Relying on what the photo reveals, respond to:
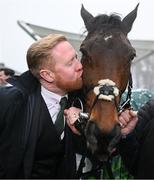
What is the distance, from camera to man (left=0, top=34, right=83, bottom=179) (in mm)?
2371

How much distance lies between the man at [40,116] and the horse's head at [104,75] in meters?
0.11

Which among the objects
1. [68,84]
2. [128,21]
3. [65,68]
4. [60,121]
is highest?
[128,21]

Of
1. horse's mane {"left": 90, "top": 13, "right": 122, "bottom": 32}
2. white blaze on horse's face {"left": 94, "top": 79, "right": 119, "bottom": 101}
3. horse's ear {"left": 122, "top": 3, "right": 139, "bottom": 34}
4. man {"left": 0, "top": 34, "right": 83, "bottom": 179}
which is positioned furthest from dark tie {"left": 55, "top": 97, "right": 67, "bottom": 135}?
horse's ear {"left": 122, "top": 3, "right": 139, "bottom": 34}

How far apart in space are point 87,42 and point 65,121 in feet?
1.80

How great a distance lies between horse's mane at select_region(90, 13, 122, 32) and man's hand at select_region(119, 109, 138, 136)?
25.0 inches

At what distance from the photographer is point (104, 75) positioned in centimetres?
246

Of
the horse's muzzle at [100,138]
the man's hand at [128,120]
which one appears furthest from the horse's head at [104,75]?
the man's hand at [128,120]

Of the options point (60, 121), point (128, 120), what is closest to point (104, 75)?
point (128, 120)

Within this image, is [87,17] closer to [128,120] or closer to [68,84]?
[68,84]

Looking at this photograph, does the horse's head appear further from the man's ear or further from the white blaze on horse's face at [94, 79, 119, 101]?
the man's ear

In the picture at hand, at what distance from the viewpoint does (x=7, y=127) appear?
2406 mm

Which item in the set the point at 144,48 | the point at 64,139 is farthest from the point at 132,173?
the point at 144,48

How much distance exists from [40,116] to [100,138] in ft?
1.39

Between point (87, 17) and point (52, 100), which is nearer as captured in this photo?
point (52, 100)
